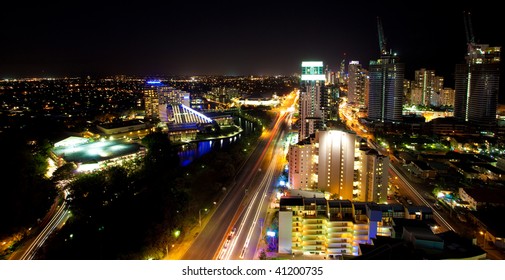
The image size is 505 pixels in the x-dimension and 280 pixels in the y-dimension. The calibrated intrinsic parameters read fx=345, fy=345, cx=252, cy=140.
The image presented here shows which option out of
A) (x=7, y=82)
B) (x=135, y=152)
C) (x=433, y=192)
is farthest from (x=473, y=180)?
(x=7, y=82)

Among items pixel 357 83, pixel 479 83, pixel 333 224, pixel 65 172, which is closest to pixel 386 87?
pixel 479 83

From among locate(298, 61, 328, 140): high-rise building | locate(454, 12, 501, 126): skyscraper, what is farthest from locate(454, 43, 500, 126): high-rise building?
locate(298, 61, 328, 140): high-rise building

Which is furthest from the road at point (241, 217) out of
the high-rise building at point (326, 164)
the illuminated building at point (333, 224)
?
the high-rise building at point (326, 164)

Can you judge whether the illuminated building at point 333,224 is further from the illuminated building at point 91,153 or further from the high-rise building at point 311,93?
the high-rise building at point 311,93

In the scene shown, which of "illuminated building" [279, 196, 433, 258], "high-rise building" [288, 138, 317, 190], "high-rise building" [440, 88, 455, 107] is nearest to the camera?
"illuminated building" [279, 196, 433, 258]

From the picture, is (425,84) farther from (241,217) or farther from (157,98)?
(241,217)

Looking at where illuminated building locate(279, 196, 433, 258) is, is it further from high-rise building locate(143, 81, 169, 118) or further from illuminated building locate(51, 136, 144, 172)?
high-rise building locate(143, 81, 169, 118)
